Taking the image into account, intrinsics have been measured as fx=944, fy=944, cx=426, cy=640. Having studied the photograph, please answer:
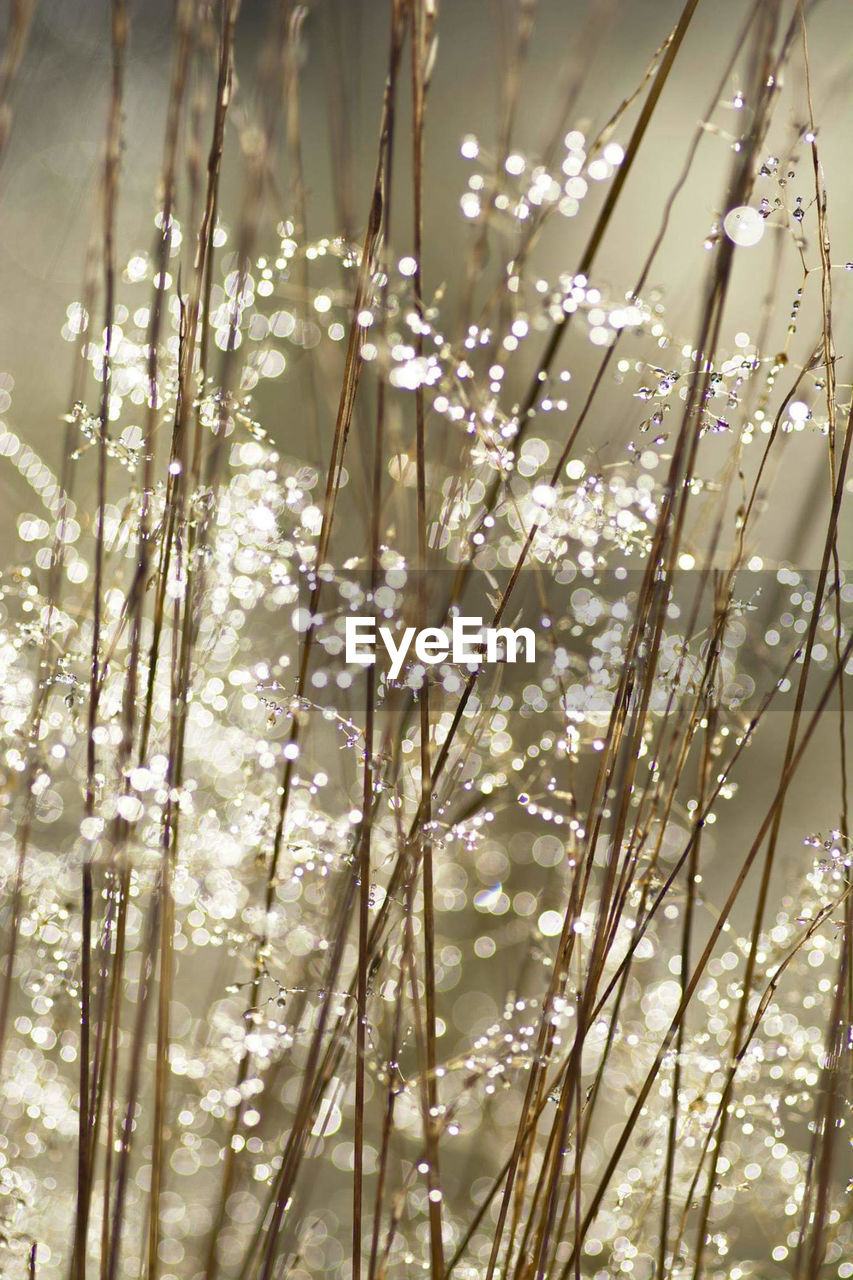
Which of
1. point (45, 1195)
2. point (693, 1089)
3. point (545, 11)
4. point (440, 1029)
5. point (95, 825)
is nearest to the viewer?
point (95, 825)

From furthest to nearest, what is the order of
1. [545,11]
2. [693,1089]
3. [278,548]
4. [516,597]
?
[545,11], [516,597], [693,1089], [278,548]

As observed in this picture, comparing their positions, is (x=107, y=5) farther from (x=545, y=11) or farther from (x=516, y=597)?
(x=516, y=597)

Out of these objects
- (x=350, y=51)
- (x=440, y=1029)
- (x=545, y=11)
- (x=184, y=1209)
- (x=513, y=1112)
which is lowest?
(x=184, y=1209)

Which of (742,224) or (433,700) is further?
(433,700)

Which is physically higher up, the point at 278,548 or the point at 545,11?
the point at 545,11

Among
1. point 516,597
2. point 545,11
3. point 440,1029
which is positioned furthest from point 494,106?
point 440,1029

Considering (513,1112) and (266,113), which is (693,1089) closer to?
(513,1112)

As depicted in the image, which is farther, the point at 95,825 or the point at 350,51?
the point at 350,51
